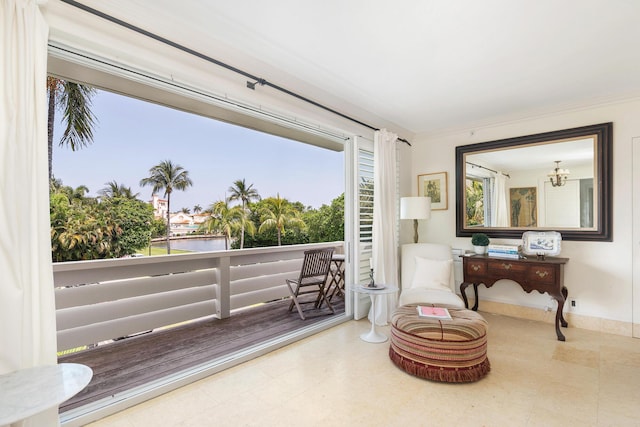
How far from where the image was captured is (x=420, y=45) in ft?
7.68

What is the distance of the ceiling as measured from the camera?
1935mm

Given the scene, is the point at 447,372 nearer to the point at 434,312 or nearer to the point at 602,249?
the point at 434,312

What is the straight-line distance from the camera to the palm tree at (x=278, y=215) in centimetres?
695

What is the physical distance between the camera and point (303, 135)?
412 cm

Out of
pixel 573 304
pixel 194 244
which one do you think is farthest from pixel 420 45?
pixel 194 244

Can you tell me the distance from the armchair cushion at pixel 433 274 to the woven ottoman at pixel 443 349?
0.92 metres

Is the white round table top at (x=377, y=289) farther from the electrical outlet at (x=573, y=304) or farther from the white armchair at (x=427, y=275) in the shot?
the electrical outlet at (x=573, y=304)

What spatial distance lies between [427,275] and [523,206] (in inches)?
58.3

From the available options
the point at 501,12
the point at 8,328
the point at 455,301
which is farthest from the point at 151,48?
the point at 455,301

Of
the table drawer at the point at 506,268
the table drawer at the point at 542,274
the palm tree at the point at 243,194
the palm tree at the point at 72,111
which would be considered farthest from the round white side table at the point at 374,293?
the palm tree at the point at 243,194

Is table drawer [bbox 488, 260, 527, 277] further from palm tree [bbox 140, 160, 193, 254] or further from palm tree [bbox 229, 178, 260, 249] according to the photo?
palm tree [bbox 229, 178, 260, 249]

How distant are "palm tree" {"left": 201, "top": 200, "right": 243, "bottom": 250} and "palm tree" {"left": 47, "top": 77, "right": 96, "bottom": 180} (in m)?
2.12

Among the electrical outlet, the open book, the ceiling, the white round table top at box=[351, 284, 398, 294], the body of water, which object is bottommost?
the electrical outlet

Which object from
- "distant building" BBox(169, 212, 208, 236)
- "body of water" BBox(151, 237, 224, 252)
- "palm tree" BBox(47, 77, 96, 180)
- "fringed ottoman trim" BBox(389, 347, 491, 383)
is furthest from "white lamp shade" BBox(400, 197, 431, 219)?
"palm tree" BBox(47, 77, 96, 180)
